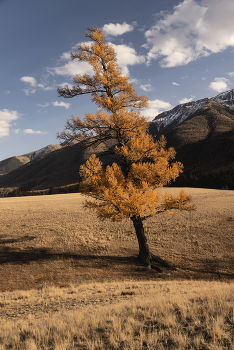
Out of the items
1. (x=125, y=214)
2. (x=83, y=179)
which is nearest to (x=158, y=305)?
(x=125, y=214)

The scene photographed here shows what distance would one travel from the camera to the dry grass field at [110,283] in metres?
3.89

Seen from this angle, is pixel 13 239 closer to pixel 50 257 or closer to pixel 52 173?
pixel 50 257

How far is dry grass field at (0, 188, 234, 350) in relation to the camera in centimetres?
389

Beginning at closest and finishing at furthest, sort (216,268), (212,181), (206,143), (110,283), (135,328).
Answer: (135,328)
(110,283)
(216,268)
(212,181)
(206,143)

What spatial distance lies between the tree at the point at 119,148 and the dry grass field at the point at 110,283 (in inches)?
148

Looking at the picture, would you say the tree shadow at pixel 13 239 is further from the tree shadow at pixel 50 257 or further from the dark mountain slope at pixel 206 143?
the dark mountain slope at pixel 206 143

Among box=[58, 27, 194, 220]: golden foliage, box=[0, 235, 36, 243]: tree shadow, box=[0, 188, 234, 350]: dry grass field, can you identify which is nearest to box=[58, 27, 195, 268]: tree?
box=[58, 27, 194, 220]: golden foliage

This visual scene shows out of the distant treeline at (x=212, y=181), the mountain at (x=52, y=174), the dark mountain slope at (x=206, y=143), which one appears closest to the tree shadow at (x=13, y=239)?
the distant treeline at (x=212, y=181)

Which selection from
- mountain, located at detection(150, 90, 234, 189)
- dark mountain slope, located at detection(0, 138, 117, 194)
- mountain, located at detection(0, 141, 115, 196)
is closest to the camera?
mountain, located at detection(150, 90, 234, 189)

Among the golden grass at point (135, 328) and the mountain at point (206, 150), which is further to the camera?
the mountain at point (206, 150)

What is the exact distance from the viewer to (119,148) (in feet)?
33.2

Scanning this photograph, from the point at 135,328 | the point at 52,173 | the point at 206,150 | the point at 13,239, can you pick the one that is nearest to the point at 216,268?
the point at 135,328

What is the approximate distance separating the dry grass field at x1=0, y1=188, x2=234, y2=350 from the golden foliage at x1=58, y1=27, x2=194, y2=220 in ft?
12.3

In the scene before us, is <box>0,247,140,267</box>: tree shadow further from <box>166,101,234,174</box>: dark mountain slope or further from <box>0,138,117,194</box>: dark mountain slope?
<box>0,138,117,194</box>: dark mountain slope
